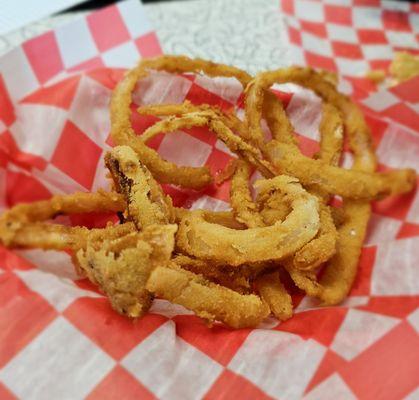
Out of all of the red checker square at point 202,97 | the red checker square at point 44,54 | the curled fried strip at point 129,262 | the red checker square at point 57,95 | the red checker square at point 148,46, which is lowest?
the curled fried strip at point 129,262

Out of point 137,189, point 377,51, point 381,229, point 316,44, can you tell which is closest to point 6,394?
point 137,189

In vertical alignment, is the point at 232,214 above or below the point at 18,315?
below

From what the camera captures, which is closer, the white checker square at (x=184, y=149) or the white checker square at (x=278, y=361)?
the white checker square at (x=278, y=361)

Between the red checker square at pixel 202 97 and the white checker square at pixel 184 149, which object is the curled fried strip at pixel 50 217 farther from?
the red checker square at pixel 202 97

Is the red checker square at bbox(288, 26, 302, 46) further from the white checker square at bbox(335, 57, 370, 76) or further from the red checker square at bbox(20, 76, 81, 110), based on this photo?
the red checker square at bbox(20, 76, 81, 110)

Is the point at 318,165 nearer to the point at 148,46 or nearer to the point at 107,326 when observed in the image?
the point at 107,326

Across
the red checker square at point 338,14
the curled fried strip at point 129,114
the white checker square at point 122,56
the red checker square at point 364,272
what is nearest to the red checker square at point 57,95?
the curled fried strip at point 129,114
